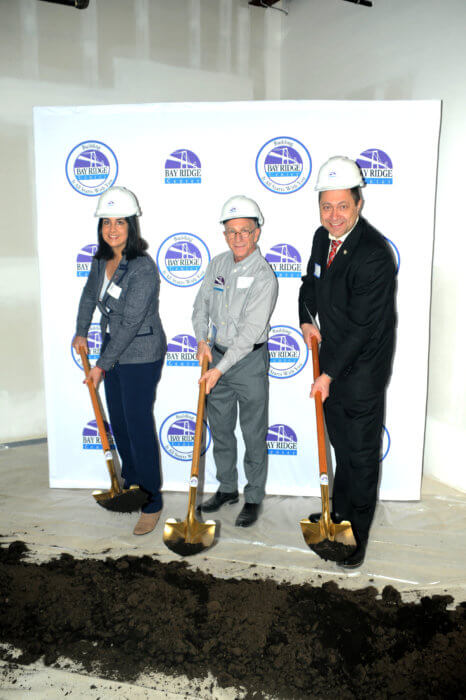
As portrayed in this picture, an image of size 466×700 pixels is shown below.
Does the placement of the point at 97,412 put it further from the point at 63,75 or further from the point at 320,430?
the point at 63,75

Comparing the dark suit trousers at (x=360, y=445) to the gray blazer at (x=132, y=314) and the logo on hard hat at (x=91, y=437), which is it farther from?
the logo on hard hat at (x=91, y=437)

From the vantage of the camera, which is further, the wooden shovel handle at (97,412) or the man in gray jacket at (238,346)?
the wooden shovel handle at (97,412)

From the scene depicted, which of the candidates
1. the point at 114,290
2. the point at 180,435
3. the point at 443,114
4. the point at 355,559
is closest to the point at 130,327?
the point at 114,290

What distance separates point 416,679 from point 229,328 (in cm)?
171

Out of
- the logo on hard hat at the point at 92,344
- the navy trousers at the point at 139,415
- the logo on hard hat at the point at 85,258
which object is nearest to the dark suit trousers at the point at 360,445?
the navy trousers at the point at 139,415

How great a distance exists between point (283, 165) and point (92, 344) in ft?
5.12

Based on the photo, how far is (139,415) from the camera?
8.85 feet

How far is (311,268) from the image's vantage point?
105 inches

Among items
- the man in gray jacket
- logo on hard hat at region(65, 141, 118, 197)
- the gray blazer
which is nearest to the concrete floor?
the man in gray jacket

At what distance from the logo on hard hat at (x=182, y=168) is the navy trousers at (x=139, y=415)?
41.9 inches

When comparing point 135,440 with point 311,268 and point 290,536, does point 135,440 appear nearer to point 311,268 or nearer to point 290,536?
point 290,536

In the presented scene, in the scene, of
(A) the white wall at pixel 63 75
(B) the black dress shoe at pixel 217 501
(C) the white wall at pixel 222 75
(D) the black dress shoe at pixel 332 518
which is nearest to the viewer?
(D) the black dress shoe at pixel 332 518

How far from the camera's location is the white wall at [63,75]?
156 inches

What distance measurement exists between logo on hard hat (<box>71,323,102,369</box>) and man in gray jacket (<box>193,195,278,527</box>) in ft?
2.26
